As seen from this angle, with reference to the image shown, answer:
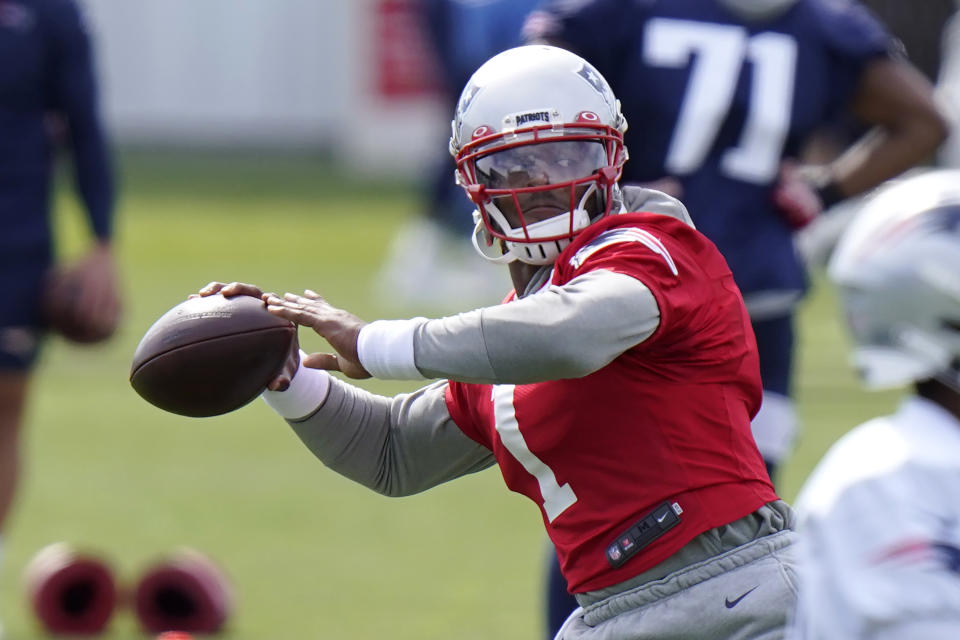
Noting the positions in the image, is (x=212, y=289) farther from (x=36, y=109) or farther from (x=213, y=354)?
(x=36, y=109)

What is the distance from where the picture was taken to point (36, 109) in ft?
17.6

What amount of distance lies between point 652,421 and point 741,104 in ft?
5.89

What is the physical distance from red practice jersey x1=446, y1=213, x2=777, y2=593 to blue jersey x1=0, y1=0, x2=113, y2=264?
2.65 meters

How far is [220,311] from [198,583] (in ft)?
7.56

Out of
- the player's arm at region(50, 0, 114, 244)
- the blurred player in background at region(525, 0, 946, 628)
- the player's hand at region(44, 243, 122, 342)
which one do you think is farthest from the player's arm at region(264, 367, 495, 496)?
the player's arm at region(50, 0, 114, 244)

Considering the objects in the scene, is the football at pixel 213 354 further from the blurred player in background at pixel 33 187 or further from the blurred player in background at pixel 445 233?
the blurred player in background at pixel 445 233

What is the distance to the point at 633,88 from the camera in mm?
4566

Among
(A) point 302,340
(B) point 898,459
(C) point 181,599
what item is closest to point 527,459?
(B) point 898,459

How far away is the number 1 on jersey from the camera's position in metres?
3.10

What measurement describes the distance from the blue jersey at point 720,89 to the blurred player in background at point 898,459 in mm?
2120

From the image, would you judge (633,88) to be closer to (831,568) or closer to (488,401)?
(488,401)

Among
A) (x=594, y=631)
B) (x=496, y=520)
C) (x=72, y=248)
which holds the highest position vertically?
(x=594, y=631)

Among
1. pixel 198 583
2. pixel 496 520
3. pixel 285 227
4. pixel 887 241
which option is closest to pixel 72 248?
pixel 285 227

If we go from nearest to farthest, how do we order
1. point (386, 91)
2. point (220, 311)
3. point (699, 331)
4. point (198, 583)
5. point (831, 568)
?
point (831, 568) → point (699, 331) → point (220, 311) → point (198, 583) → point (386, 91)
